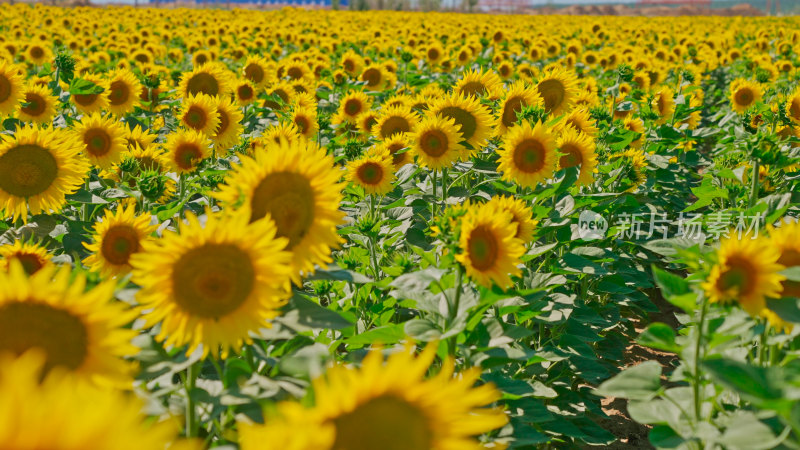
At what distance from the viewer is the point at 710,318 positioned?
2219 millimetres

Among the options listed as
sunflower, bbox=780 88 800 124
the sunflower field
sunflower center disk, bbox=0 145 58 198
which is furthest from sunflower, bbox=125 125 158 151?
sunflower, bbox=780 88 800 124

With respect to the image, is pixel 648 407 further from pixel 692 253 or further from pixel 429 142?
pixel 429 142

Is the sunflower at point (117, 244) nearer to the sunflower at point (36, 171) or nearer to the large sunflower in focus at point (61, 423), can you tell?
→ the sunflower at point (36, 171)

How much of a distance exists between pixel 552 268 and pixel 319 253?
1922mm

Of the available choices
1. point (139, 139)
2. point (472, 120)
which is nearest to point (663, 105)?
point (472, 120)

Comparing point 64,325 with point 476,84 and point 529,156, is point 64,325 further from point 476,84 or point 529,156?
point 476,84

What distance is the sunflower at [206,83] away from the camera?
580 centimetres

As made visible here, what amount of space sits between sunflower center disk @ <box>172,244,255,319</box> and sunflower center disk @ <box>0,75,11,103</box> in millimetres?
3937

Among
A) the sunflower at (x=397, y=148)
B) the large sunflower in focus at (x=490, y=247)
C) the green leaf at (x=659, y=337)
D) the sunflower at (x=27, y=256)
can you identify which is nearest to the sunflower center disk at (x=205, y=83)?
the sunflower at (x=397, y=148)

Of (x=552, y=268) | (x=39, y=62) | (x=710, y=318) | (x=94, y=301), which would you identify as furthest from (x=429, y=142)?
(x=39, y=62)

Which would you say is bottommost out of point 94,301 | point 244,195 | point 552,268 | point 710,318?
point 552,268

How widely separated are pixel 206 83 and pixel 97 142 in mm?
1543

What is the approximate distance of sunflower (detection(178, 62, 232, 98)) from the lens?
580cm

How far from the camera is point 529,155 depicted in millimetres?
3820
